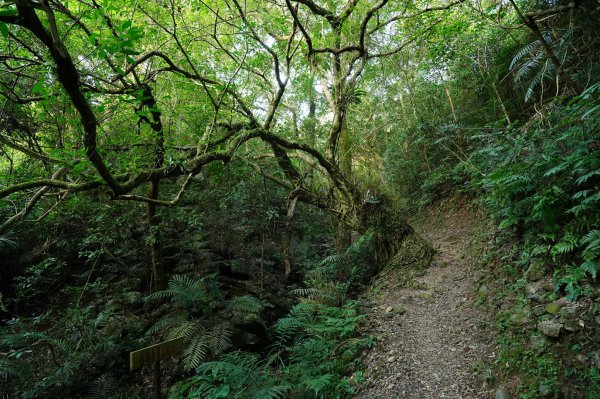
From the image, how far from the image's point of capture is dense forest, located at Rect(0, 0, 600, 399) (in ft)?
10.4

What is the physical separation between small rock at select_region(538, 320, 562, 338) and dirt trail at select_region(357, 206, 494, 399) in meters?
0.61

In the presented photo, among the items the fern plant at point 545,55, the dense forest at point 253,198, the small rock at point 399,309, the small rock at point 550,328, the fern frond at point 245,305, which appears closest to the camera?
the small rock at point 550,328

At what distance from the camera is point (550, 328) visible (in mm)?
2895

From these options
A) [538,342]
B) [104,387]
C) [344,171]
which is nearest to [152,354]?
[104,387]

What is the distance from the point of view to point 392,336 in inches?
168

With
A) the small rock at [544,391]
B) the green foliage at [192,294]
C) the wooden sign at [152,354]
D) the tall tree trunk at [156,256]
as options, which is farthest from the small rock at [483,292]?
the tall tree trunk at [156,256]

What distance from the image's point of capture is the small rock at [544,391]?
2.51 meters

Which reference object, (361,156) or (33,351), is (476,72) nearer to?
(361,156)

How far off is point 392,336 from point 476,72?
7.88 m

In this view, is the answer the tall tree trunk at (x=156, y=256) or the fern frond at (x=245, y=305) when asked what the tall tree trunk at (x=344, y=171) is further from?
the tall tree trunk at (x=156, y=256)

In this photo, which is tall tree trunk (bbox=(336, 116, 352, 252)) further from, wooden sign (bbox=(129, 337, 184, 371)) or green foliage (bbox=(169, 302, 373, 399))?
wooden sign (bbox=(129, 337, 184, 371))

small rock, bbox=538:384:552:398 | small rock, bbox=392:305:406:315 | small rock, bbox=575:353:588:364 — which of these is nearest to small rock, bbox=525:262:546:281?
small rock, bbox=575:353:588:364

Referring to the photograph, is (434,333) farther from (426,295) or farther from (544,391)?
(544,391)

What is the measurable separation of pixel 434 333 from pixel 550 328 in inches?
60.1
